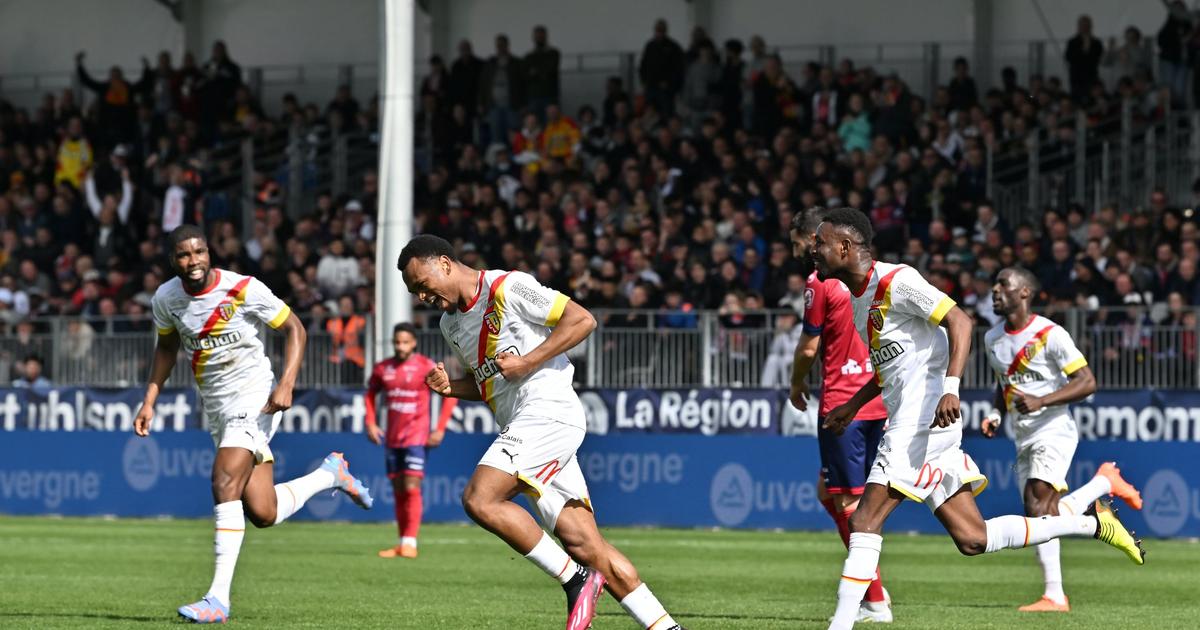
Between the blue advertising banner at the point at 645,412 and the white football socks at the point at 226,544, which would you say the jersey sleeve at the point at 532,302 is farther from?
the blue advertising banner at the point at 645,412

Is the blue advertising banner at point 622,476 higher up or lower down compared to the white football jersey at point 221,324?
lower down

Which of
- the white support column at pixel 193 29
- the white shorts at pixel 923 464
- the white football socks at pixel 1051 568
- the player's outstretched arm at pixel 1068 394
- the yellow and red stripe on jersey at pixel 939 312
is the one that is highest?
the white support column at pixel 193 29

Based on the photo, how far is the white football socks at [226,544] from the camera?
38.3ft

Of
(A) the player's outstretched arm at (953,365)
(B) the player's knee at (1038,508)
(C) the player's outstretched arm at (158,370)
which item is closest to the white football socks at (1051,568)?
(B) the player's knee at (1038,508)

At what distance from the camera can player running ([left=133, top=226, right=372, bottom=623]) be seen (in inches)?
475

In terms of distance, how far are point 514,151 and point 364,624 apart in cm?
2093

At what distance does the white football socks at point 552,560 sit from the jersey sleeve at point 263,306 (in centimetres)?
345

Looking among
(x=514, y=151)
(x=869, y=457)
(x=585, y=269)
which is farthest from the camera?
(x=514, y=151)

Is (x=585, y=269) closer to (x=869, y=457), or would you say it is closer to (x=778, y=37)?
(x=778, y=37)

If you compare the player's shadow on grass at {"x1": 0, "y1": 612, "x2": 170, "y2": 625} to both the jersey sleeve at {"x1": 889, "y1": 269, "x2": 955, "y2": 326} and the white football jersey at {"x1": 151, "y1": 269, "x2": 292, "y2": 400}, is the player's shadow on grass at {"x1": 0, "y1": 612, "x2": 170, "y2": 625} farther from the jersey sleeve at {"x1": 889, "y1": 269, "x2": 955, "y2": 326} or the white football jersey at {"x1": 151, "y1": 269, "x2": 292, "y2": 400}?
the jersey sleeve at {"x1": 889, "y1": 269, "x2": 955, "y2": 326}

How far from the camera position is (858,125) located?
2928 cm

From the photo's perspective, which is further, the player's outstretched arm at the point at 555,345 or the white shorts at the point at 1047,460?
the white shorts at the point at 1047,460

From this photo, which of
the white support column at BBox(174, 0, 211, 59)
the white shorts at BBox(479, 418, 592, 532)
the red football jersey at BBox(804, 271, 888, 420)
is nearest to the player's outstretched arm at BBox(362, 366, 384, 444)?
the red football jersey at BBox(804, 271, 888, 420)

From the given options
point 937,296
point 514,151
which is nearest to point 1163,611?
point 937,296
